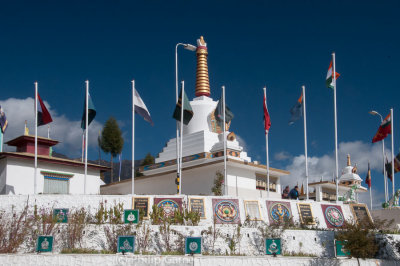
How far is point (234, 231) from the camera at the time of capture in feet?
66.2

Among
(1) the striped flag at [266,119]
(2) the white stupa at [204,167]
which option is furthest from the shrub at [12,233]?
(2) the white stupa at [204,167]

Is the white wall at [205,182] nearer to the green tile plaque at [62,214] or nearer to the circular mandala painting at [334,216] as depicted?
the circular mandala painting at [334,216]

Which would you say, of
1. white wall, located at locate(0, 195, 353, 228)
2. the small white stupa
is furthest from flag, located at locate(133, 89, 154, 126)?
the small white stupa

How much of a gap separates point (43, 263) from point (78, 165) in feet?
51.0

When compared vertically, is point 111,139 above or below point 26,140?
above

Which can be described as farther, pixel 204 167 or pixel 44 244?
pixel 204 167

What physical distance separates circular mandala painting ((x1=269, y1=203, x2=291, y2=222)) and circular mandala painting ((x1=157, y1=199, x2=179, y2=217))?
180 inches

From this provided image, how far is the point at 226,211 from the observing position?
2283 centimetres

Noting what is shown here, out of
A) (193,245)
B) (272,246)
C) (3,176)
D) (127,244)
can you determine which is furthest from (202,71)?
(127,244)

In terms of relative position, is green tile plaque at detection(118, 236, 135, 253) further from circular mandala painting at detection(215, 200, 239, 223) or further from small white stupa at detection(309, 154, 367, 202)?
small white stupa at detection(309, 154, 367, 202)

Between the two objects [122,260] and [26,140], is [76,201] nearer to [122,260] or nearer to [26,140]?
[122,260]

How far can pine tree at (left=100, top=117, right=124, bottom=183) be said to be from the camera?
165 feet

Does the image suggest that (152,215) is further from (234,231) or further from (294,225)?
(294,225)

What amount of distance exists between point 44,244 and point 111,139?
108 ft
